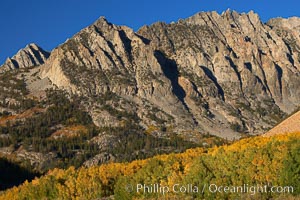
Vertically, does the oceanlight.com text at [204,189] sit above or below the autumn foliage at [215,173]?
below

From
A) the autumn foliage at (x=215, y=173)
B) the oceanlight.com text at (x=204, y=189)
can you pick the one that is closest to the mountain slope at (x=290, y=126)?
the autumn foliage at (x=215, y=173)

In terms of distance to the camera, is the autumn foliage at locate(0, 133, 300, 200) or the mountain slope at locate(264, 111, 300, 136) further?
the mountain slope at locate(264, 111, 300, 136)

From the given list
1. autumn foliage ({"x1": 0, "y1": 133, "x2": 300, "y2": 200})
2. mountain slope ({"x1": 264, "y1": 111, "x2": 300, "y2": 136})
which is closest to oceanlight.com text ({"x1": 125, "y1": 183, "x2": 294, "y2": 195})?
autumn foliage ({"x1": 0, "y1": 133, "x2": 300, "y2": 200})

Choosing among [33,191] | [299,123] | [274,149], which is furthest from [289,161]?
[33,191]

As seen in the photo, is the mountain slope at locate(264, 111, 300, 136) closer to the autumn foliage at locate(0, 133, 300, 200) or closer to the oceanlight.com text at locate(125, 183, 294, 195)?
the autumn foliage at locate(0, 133, 300, 200)

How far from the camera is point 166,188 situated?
112625 millimetres

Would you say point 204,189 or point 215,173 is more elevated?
point 215,173

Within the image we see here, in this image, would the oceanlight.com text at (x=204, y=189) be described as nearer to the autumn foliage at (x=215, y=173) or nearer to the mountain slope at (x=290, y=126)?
the autumn foliage at (x=215, y=173)

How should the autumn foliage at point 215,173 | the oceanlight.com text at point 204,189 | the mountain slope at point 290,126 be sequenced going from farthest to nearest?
1. the mountain slope at point 290,126
2. the autumn foliage at point 215,173
3. the oceanlight.com text at point 204,189

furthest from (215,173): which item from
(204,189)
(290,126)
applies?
(290,126)

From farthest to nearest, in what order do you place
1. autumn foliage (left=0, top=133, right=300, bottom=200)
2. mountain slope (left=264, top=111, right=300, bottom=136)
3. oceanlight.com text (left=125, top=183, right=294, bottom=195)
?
mountain slope (left=264, top=111, right=300, bottom=136) < autumn foliage (left=0, top=133, right=300, bottom=200) < oceanlight.com text (left=125, top=183, right=294, bottom=195)

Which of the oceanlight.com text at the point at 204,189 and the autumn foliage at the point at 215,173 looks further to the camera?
the autumn foliage at the point at 215,173

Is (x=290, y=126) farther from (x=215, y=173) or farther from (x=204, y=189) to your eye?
(x=204, y=189)

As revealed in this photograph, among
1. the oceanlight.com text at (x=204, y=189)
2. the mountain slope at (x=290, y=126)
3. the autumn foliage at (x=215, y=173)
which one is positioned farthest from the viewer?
the mountain slope at (x=290, y=126)
